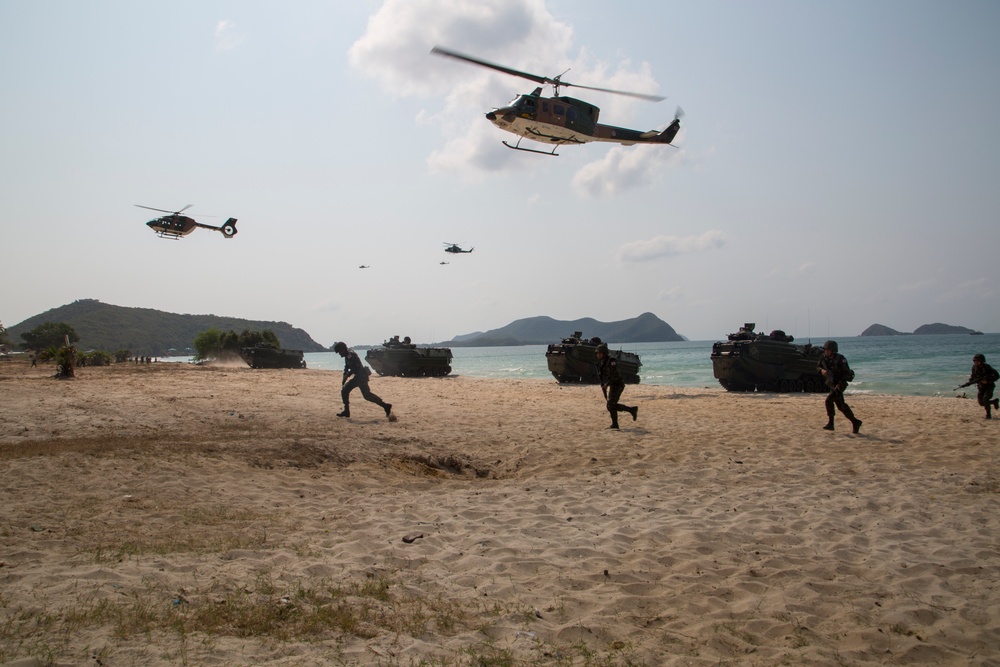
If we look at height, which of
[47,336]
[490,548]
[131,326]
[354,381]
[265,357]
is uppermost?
[131,326]

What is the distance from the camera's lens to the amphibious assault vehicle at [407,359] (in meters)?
38.5

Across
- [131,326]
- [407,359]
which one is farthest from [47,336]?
[407,359]

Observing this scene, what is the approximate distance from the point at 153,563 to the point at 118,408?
10.5m

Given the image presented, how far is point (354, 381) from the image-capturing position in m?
14.6

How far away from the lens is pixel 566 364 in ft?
106

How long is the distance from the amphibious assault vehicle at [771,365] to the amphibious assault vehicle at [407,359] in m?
17.0

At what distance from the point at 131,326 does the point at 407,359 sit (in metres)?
101

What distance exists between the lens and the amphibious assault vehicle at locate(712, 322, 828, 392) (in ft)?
88.3

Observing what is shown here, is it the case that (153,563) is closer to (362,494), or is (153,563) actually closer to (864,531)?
(362,494)

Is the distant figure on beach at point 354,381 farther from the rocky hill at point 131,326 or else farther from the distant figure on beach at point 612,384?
the rocky hill at point 131,326

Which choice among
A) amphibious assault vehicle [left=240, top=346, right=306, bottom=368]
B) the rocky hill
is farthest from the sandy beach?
the rocky hill

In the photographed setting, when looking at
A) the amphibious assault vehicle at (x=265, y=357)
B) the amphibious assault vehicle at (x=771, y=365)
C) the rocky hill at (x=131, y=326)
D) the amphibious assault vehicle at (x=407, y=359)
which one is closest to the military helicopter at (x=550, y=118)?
the amphibious assault vehicle at (x=771, y=365)

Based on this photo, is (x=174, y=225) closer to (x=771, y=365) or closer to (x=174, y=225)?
(x=174, y=225)

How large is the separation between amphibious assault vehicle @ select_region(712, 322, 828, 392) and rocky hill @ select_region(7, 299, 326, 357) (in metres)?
88.7
